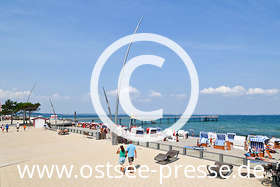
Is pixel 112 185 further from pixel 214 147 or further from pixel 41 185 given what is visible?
pixel 214 147

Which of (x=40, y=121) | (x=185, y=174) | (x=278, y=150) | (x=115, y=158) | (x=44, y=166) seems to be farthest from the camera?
(x=40, y=121)

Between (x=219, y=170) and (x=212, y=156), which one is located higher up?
(x=219, y=170)

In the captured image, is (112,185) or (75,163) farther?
(75,163)

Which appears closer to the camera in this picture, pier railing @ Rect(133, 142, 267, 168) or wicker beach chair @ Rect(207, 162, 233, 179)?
wicker beach chair @ Rect(207, 162, 233, 179)

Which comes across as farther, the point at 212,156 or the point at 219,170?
the point at 212,156

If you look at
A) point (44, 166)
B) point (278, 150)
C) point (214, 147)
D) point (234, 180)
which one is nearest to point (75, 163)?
point (44, 166)

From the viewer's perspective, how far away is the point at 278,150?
61.0 ft

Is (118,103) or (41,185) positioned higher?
(118,103)

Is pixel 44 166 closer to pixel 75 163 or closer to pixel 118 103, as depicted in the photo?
pixel 75 163

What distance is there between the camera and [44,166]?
12.2 meters

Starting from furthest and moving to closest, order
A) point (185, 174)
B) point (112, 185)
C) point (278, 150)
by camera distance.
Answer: point (278, 150)
point (185, 174)
point (112, 185)

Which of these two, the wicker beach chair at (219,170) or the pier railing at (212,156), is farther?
the pier railing at (212,156)

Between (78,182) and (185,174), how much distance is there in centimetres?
478

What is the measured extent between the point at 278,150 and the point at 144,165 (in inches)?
499
